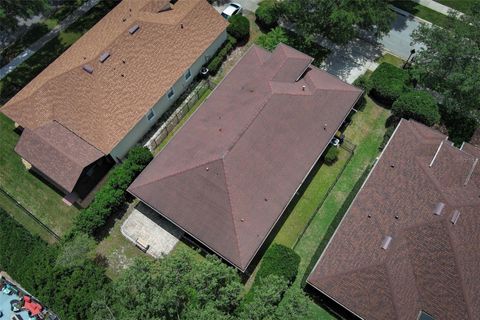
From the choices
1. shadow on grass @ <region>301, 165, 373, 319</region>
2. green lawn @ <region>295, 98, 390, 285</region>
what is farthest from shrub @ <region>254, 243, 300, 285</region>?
green lawn @ <region>295, 98, 390, 285</region>

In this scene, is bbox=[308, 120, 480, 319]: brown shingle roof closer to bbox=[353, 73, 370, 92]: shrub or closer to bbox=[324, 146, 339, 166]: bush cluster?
bbox=[324, 146, 339, 166]: bush cluster

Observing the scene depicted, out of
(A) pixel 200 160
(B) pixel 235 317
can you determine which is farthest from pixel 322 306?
(A) pixel 200 160

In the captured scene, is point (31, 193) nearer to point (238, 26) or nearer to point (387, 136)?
point (238, 26)

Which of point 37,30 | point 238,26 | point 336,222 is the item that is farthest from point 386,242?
point 37,30

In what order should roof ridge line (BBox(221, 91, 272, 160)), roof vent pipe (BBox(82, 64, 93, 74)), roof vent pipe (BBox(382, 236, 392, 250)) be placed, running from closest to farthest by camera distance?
roof vent pipe (BBox(382, 236, 392, 250)), roof ridge line (BBox(221, 91, 272, 160)), roof vent pipe (BBox(82, 64, 93, 74))

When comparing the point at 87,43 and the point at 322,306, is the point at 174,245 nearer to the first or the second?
the point at 322,306

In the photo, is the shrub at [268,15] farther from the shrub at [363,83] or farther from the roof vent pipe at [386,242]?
the roof vent pipe at [386,242]
